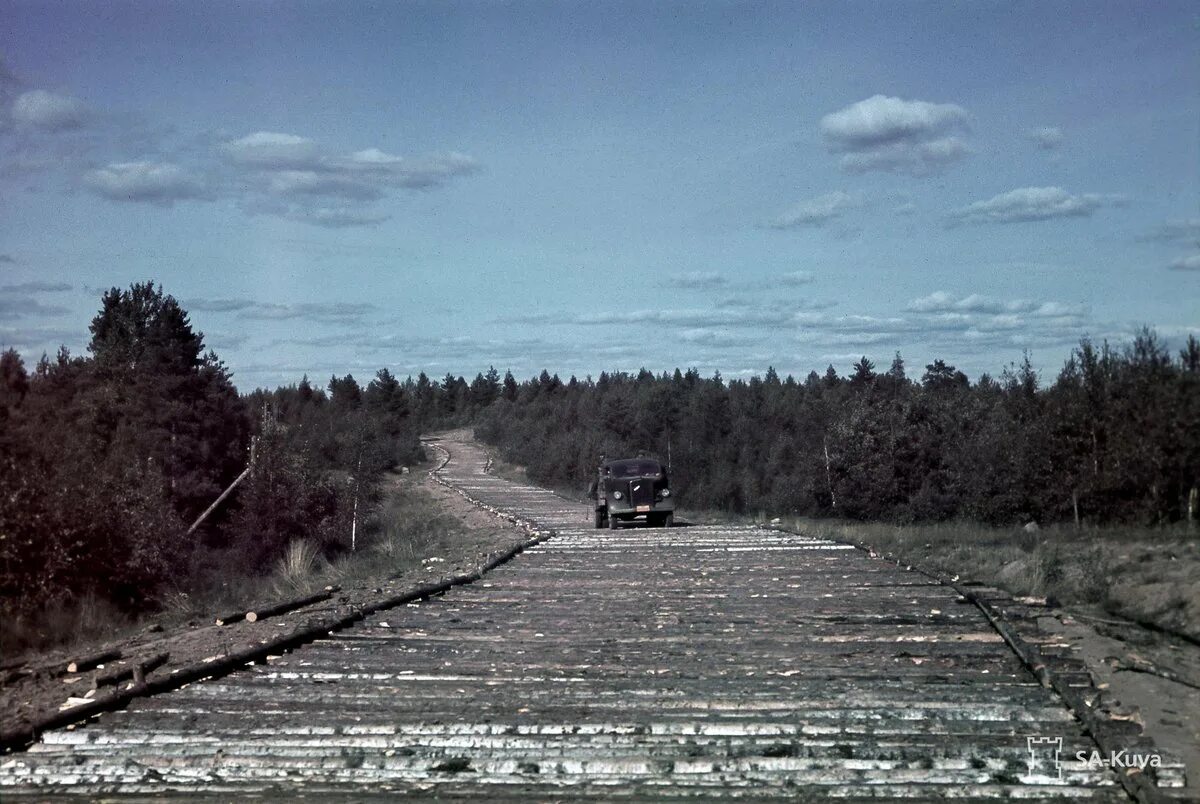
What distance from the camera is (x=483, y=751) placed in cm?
776

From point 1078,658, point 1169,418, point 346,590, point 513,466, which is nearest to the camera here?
point 1078,658

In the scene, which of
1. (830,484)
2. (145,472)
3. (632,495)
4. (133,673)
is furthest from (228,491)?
(133,673)

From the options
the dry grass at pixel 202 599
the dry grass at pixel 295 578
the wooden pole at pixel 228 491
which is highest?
the wooden pole at pixel 228 491

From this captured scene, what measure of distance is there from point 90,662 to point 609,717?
20.3 feet

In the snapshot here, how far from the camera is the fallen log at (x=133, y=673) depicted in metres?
10.0

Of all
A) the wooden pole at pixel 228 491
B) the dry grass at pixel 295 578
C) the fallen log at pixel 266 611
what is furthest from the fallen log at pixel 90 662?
the wooden pole at pixel 228 491

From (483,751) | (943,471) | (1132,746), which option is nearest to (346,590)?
(483,751)

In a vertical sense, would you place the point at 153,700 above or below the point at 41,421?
below

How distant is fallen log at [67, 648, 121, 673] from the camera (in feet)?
38.9

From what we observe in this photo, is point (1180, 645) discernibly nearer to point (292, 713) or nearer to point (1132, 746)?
point (1132, 746)

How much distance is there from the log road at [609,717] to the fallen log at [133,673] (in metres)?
0.69

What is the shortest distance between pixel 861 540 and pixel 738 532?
421cm

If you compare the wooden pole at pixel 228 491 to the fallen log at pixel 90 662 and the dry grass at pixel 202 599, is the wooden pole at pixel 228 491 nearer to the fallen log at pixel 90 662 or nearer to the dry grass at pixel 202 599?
Result: the dry grass at pixel 202 599

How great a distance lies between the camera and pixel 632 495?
1315 inches
